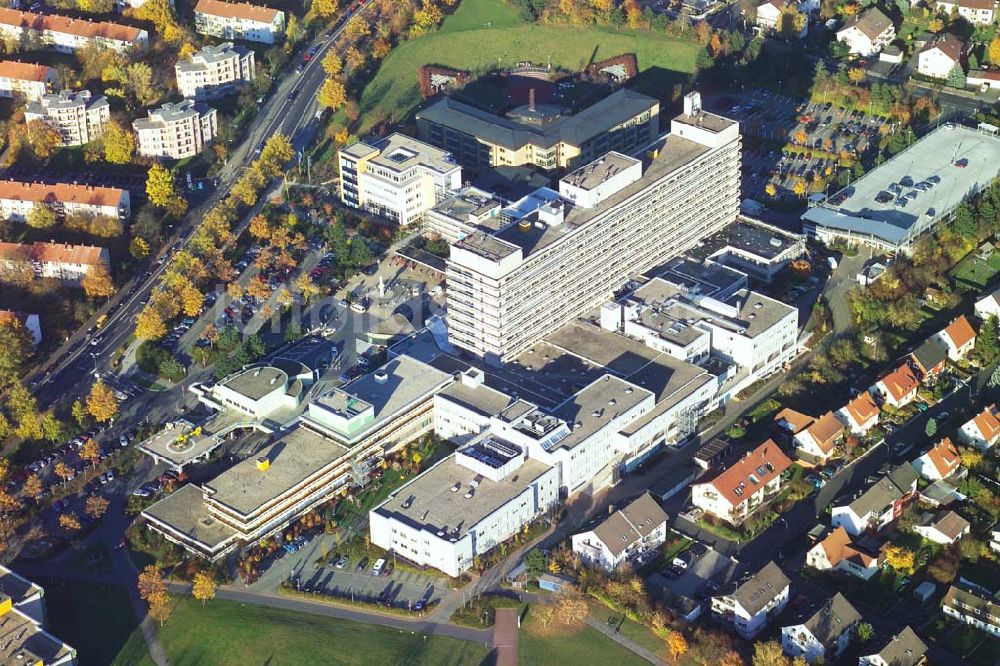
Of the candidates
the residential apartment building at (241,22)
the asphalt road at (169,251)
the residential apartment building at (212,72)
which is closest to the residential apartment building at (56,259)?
the asphalt road at (169,251)

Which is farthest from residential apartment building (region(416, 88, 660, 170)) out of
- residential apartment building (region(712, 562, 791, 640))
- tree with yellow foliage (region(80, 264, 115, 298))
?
residential apartment building (region(712, 562, 791, 640))

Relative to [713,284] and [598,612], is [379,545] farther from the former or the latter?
[713,284]

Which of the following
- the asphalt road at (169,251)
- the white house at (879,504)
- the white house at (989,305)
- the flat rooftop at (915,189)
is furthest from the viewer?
the flat rooftop at (915,189)

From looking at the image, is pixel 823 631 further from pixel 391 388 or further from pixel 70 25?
pixel 70 25

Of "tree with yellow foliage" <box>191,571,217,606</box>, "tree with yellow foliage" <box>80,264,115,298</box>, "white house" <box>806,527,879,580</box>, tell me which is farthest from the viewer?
"tree with yellow foliage" <box>80,264,115,298</box>

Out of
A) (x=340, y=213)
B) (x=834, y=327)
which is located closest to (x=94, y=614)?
(x=340, y=213)

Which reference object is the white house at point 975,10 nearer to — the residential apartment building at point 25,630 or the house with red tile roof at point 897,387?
the house with red tile roof at point 897,387

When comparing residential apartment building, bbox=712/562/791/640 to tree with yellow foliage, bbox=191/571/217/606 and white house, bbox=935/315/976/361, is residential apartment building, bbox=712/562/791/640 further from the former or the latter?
tree with yellow foliage, bbox=191/571/217/606
